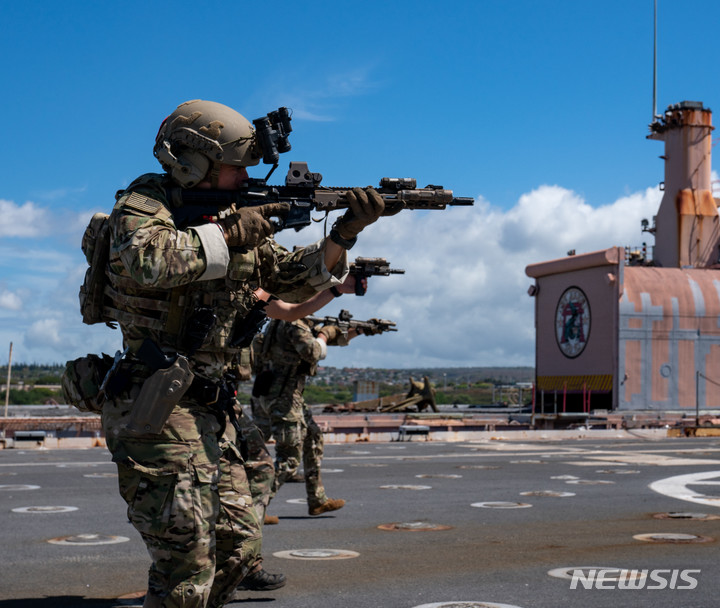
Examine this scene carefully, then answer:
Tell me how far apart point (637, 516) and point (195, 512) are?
660cm

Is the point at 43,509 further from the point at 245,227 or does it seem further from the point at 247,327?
the point at 245,227

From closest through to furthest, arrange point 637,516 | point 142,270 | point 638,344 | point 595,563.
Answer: point 142,270, point 595,563, point 637,516, point 638,344

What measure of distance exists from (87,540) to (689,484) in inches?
324

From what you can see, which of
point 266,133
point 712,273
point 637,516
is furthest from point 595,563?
point 712,273

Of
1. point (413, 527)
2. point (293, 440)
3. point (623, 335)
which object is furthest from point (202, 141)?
point (623, 335)

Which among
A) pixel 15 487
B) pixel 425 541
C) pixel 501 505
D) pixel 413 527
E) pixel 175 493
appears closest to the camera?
pixel 175 493

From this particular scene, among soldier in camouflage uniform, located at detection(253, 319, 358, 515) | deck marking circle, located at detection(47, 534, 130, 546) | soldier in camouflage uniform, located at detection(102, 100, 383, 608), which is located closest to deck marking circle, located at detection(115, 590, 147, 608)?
soldier in camouflage uniform, located at detection(102, 100, 383, 608)

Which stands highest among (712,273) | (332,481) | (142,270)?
(712,273)

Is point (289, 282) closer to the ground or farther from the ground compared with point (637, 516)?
farther from the ground

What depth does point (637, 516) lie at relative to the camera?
921 cm

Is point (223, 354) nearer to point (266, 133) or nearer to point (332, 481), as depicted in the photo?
point (266, 133)

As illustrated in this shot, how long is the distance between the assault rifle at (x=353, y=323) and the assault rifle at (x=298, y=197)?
5.22m

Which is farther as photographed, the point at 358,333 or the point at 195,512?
the point at 358,333

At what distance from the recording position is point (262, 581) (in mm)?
5652
